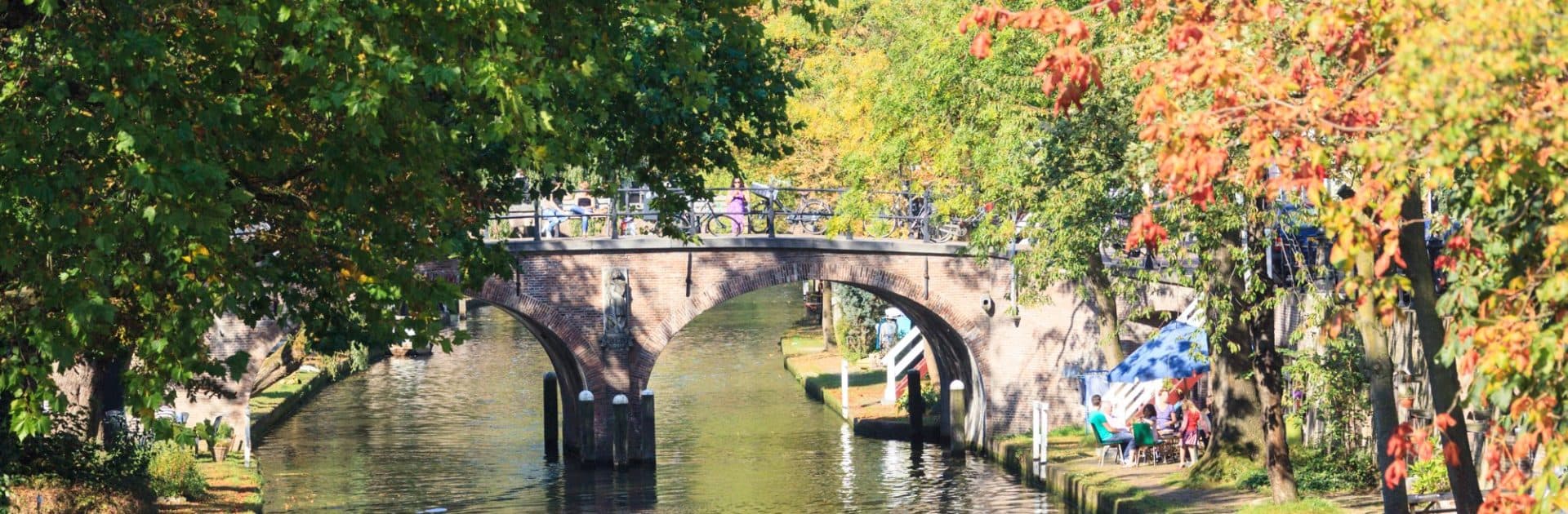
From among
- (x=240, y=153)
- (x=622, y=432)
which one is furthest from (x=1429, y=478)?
(x=622, y=432)

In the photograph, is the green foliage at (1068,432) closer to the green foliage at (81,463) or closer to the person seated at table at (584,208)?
the person seated at table at (584,208)

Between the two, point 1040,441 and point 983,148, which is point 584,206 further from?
point 983,148

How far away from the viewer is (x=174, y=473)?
26.1 m

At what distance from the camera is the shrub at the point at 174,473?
83.6 ft

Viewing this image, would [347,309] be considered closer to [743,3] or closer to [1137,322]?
[743,3]

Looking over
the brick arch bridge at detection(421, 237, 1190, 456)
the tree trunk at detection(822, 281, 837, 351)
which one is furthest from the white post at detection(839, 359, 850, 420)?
the tree trunk at detection(822, 281, 837, 351)

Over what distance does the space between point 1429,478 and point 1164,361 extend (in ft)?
23.5

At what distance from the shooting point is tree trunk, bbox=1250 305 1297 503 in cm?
2353

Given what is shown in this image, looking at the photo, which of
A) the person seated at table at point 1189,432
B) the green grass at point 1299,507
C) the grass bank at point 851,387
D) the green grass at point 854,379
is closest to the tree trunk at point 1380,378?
the green grass at point 1299,507

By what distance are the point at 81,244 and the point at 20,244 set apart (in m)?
0.56

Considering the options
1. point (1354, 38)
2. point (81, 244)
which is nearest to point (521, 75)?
point (81, 244)

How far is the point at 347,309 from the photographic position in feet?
56.5

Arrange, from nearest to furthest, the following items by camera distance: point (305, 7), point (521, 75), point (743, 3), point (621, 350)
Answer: point (305, 7) < point (521, 75) < point (743, 3) < point (621, 350)

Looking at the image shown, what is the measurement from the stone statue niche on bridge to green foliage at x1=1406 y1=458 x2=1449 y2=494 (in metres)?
15.6
